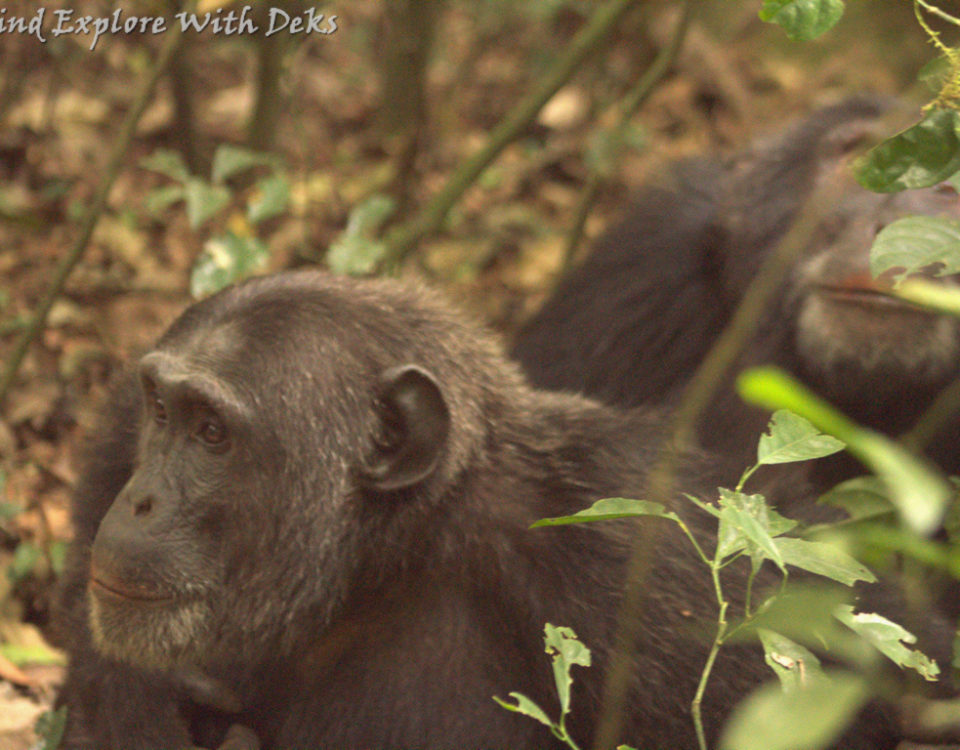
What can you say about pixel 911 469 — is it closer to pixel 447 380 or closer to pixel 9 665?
pixel 447 380

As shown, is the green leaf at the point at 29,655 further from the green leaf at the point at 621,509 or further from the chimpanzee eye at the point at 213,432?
the green leaf at the point at 621,509

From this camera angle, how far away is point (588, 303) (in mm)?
6344

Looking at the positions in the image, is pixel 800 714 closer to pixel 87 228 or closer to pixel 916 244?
pixel 916 244

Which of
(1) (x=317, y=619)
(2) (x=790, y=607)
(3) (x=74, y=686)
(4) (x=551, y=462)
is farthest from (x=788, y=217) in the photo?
(2) (x=790, y=607)

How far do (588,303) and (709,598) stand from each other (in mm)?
2942

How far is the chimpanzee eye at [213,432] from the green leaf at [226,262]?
5.57 ft

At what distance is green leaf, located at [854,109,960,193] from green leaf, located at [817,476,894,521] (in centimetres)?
149

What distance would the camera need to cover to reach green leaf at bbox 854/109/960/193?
2.79 metres

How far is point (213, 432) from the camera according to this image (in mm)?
3555

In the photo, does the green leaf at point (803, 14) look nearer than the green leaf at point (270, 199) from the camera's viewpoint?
Yes

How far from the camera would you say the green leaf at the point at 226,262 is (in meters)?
5.18

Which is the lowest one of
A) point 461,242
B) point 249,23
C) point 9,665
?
point 9,665

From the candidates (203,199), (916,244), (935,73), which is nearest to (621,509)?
(916,244)

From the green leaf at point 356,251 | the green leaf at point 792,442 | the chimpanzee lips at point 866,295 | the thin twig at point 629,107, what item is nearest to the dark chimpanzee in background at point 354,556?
the green leaf at point 792,442
